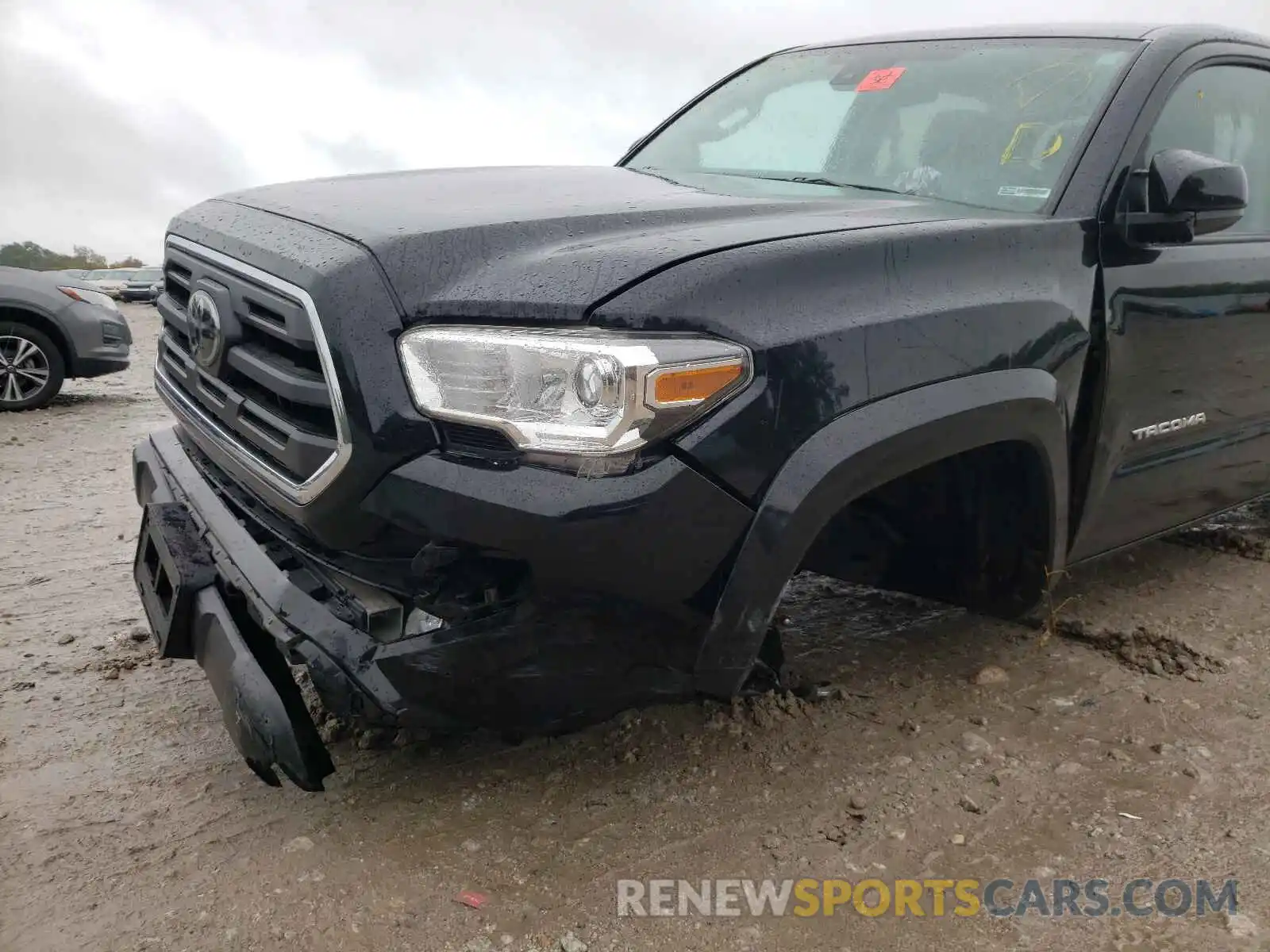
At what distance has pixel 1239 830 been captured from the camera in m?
2.34

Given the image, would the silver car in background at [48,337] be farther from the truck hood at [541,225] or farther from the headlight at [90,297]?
the truck hood at [541,225]

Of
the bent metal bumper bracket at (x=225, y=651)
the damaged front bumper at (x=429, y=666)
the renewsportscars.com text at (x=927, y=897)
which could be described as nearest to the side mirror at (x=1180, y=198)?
the renewsportscars.com text at (x=927, y=897)

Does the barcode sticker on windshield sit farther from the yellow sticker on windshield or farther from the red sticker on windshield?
the red sticker on windshield

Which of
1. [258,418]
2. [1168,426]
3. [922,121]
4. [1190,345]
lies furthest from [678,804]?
[922,121]

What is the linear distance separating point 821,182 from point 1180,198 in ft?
3.11

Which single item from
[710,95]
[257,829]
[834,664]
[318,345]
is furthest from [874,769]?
[710,95]

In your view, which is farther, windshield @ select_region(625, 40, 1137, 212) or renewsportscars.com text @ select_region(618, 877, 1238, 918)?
windshield @ select_region(625, 40, 1137, 212)

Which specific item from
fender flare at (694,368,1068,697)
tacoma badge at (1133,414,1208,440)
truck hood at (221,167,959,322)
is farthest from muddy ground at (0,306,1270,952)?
truck hood at (221,167,959,322)

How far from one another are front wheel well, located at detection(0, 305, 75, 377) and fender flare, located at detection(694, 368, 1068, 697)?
7692 millimetres

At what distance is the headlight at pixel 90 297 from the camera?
328 inches

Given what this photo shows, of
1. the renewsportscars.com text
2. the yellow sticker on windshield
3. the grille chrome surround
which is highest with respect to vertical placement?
the yellow sticker on windshield

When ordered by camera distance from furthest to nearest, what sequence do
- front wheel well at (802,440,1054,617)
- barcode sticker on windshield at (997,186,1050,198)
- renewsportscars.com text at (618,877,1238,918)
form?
barcode sticker on windshield at (997,186,1050,198)
front wheel well at (802,440,1054,617)
renewsportscars.com text at (618,877,1238,918)

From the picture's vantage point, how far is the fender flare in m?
2.00

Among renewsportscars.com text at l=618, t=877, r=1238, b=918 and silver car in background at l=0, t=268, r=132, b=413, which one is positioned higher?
silver car in background at l=0, t=268, r=132, b=413
